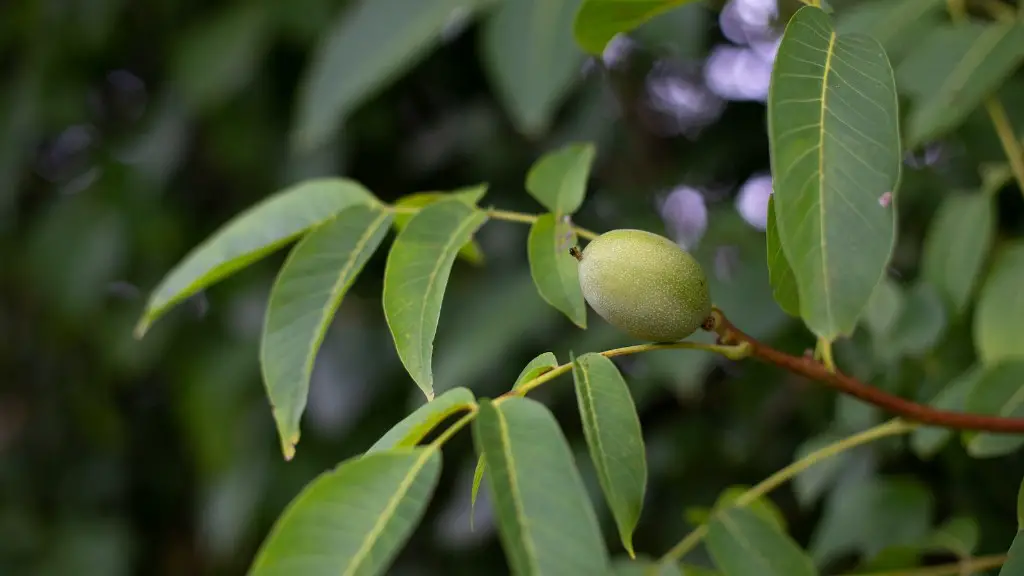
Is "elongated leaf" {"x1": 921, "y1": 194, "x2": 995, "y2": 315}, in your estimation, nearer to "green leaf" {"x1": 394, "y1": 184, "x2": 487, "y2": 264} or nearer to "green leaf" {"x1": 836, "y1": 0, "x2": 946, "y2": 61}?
"green leaf" {"x1": 836, "y1": 0, "x2": 946, "y2": 61}

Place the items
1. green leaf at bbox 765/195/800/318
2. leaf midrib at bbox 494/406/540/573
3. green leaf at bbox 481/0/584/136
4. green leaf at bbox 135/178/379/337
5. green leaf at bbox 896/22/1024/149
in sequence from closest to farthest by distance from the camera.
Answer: leaf midrib at bbox 494/406/540/573 < green leaf at bbox 765/195/800/318 < green leaf at bbox 135/178/379/337 < green leaf at bbox 896/22/1024/149 < green leaf at bbox 481/0/584/136

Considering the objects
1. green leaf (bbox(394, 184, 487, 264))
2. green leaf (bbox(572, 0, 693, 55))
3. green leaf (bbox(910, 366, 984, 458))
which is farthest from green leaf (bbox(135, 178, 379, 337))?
green leaf (bbox(910, 366, 984, 458))

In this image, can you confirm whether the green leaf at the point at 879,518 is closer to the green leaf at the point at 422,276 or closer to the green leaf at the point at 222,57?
the green leaf at the point at 422,276

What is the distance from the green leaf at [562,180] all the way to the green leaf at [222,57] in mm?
776

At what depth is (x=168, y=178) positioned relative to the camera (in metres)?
1.34

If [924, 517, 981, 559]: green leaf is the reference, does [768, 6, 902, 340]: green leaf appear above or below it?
above

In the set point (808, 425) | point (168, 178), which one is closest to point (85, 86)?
point (168, 178)

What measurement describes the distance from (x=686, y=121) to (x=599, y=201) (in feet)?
0.68

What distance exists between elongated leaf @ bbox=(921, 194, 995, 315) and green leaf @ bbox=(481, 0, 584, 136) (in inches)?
14.3

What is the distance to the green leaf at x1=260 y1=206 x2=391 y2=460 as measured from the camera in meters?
0.44

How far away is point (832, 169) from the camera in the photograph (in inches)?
13.7

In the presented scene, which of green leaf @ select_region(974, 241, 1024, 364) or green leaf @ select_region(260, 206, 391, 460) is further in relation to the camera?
green leaf @ select_region(974, 241, 1024, 364)

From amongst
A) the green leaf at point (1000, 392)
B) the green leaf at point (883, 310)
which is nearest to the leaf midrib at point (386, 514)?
the green leaf at point (1000, 392)

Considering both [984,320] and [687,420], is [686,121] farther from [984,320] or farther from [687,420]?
[984,320]
